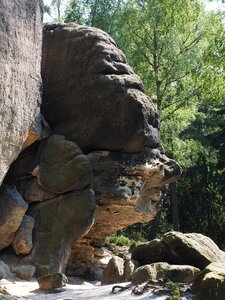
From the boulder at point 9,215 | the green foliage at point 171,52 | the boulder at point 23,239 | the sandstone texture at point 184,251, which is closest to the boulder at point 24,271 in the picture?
the boulder at point 23,239

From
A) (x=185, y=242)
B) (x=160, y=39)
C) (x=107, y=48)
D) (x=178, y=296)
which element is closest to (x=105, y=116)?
(x=107, y=48)

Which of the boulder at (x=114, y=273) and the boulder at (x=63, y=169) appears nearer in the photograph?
the boulder at (x=114, y=273)

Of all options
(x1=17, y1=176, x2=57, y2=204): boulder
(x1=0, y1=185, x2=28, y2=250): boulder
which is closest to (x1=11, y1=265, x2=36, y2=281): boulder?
(x1=0, y1=185, x2=28, y2=250): boulder

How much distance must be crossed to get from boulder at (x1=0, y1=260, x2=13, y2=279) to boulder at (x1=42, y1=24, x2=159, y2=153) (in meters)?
3.68

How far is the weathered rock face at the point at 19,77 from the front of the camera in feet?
31.1

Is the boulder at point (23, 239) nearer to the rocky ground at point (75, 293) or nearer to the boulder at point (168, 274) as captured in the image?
the rocky ground at point (75, 293)

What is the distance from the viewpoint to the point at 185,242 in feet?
30.0

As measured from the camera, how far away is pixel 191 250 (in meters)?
9.10

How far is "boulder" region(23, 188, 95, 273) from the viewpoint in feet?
33.7

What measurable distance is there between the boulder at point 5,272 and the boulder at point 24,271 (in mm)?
144

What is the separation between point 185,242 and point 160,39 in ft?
43.1

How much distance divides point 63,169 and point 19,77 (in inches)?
97.2

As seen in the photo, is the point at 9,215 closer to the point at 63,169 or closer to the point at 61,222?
the point at 61,222

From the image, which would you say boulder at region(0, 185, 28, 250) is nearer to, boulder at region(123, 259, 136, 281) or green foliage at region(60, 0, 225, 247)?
boulder at region(123, 259, 136, 281)
